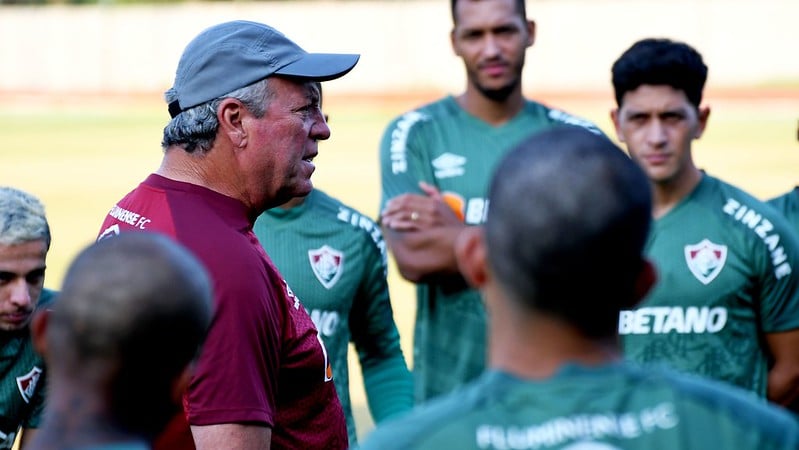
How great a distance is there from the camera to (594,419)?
6.54 feet

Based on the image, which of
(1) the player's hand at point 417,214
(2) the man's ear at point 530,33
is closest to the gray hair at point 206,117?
(1) the player's hand at point 417,214

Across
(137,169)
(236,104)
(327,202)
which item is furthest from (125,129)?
(236,104)

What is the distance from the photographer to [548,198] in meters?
2.04

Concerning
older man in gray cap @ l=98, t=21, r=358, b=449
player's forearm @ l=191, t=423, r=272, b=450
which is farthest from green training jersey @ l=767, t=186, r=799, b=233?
player's forearm @ l=191, t=423, r=272, b=450

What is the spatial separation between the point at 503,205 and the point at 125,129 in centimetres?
3520

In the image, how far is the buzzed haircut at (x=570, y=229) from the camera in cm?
204

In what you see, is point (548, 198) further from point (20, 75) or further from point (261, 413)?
point (20, 75)

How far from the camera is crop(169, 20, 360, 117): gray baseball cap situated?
3555 mm

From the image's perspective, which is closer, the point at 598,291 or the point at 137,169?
the point at 598,291

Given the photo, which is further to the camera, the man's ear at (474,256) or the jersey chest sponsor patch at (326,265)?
the jersey chest sponsor patch at (326,265)

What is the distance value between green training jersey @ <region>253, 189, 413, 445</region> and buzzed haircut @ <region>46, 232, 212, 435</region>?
11.1 feet

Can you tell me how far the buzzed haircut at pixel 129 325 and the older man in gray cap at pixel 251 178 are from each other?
3.62 feet

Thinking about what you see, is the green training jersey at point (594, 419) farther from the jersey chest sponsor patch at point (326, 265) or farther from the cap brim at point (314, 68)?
the jersey chest sponsor patch at point (326, 265)

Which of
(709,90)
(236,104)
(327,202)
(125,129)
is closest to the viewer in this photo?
(236,104)
